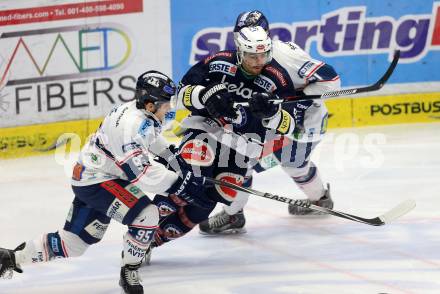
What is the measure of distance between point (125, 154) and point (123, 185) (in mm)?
242

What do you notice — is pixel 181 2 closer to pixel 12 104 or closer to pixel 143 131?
pixel 12 104

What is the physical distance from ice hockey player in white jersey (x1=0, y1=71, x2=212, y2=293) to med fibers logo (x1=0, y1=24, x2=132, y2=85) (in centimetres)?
304

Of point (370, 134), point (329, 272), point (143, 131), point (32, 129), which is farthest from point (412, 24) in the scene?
point (143, 131)

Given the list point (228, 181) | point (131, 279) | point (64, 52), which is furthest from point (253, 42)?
point (64, 52)

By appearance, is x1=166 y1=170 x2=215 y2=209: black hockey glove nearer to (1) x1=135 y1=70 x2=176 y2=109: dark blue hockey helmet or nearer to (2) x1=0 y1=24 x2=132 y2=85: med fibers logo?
(1) x1=135 y1=70 x2=176 y2=109: dark blue hockey helmet

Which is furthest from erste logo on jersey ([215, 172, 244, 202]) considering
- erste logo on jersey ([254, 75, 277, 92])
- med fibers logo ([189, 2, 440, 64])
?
med fibers logo ([189, 2, 440, 64])

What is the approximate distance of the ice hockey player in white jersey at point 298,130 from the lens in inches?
229

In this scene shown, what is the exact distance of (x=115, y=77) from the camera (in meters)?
8.01

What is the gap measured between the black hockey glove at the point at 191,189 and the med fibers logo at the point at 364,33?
3.54m

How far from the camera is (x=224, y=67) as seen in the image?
5.54m

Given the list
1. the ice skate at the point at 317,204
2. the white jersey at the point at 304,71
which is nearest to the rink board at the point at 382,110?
the ice skate at the point at 317,204

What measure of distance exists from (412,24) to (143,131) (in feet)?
15.1

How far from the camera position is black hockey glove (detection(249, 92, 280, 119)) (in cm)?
517

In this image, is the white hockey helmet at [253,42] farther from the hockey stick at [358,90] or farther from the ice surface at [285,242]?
the ice surface at [285,242]
